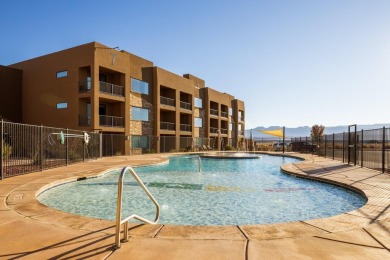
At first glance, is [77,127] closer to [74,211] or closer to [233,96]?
[74,211]

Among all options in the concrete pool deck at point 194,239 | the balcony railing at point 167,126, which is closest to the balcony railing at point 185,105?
the balcony railing at point 167,126

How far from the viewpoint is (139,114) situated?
29203 millimetres

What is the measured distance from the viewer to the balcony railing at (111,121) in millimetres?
24969

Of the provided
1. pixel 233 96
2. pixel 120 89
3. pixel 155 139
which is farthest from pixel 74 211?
pixel 233 96

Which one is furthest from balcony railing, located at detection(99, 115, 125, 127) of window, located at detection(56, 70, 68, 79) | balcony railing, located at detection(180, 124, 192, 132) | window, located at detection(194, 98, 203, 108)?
window, located at detection(194, 98, 203, 108)

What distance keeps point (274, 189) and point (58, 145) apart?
54.1ft

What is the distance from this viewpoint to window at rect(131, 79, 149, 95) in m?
28.4

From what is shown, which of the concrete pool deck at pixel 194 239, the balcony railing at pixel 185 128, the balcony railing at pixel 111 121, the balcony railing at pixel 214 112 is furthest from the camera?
the balcony railing at pixel 214 112

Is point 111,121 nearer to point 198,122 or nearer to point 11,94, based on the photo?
point 11,94

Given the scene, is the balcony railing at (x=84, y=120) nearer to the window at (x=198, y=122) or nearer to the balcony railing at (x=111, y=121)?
the balcony railing at (x=111, y=121)

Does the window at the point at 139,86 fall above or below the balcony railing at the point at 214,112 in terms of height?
above

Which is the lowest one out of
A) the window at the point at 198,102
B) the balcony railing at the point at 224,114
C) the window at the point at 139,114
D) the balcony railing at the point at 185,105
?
the window at the point at 139,114

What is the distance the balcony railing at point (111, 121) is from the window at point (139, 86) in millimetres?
3899

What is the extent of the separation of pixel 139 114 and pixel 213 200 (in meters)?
22.3
